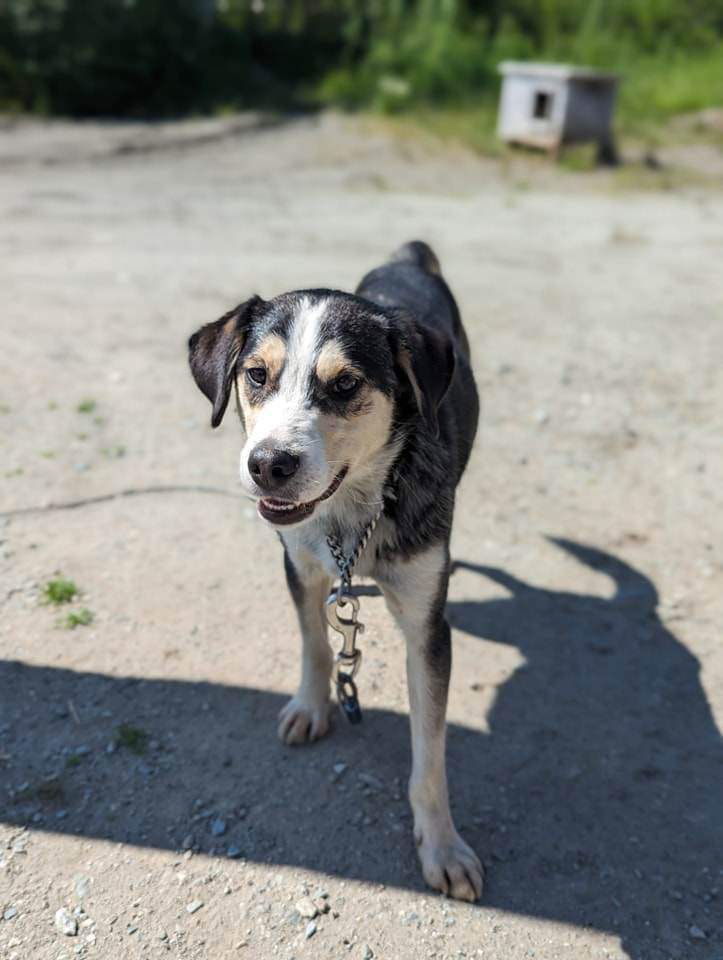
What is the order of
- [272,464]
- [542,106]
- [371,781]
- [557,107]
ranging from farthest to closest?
[542,106]
[557,107]
[371,781]
[272,464]

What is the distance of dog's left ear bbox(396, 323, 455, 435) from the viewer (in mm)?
2920

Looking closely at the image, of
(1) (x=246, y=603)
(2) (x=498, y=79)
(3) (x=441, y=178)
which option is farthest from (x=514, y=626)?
(2) (x=498, y=79)

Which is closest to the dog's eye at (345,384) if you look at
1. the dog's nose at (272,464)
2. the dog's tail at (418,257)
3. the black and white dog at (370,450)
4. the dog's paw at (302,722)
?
the black and white dog at (370,450)

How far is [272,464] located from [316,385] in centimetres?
35

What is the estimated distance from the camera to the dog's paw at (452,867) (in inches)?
117

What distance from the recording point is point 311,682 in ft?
11.7

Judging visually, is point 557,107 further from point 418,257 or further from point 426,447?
point 426,447

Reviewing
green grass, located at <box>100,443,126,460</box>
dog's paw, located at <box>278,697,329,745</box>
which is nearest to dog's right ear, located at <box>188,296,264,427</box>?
dog's paw, located at <box>278,697,329,745</box>

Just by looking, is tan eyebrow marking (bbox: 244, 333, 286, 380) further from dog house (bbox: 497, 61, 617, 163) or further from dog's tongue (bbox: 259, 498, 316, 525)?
dog house (bbox: 497, 61, 617, 163)

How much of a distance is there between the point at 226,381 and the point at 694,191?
36.2 feet

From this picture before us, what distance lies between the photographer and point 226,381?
3084mm

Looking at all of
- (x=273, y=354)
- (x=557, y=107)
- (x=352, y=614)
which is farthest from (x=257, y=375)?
(x=557, y=107)

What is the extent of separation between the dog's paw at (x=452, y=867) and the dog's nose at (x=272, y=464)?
138 cm

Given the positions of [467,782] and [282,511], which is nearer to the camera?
[282,511]
